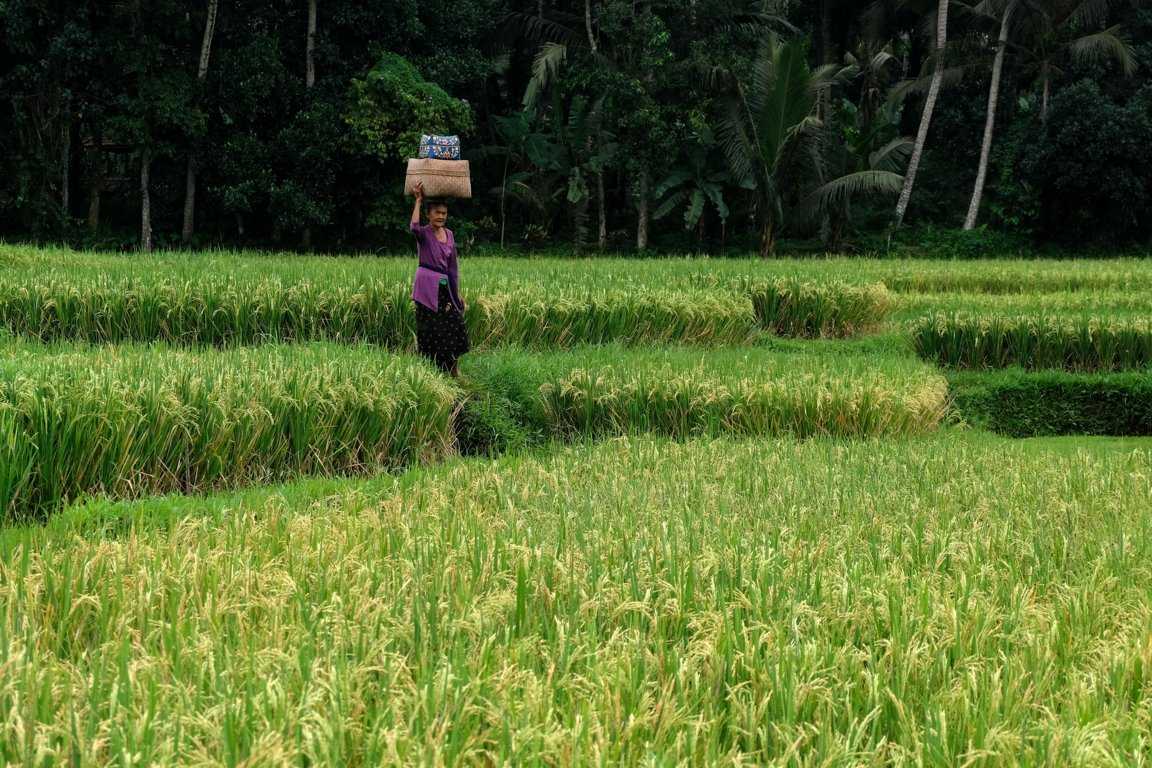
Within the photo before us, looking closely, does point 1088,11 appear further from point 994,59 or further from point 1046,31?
point 994,59

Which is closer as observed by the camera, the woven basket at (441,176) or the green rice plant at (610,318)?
the woven basket at (441,176)

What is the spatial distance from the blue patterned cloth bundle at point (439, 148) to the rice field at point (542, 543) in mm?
1536

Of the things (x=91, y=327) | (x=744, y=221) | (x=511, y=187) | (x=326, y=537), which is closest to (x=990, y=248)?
(x=744, y=221)

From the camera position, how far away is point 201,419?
5672 mm

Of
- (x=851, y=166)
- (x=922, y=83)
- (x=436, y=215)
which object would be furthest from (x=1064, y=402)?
(x=922, y=83)

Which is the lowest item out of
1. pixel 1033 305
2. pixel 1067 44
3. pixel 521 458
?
pixel 521 458

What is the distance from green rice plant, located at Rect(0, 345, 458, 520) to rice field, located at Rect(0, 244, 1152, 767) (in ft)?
0.08

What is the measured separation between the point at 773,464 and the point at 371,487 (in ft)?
6.86

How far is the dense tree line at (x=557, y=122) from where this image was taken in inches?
770

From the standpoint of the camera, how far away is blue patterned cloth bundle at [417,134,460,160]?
7875 mm

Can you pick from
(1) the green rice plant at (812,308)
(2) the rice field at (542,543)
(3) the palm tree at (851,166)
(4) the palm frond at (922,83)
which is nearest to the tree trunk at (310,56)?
(3) the palm tree at (851,166)

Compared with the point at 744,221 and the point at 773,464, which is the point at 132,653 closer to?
the point at 773,464

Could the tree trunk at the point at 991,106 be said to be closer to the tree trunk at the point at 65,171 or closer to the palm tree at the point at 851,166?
the palm tree at the point at 851,166

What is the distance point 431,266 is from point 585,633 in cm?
506
